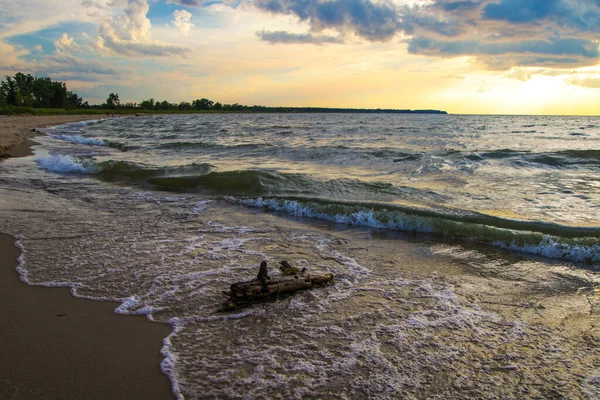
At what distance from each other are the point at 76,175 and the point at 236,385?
14.2 metres

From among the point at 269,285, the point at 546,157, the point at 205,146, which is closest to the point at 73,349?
the point at 269,285

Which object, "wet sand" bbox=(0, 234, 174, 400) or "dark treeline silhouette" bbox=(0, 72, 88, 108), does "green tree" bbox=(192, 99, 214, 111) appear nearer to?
"dark treeline silhouette" bbox=(0, 72, 88, 108)

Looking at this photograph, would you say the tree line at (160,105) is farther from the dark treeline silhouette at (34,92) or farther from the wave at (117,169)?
the wave at (117,169)

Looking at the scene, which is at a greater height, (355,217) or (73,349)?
(355,217)

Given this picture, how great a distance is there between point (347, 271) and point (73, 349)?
359cm

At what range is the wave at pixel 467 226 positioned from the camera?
22.1ft

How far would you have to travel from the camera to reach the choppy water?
3395mm

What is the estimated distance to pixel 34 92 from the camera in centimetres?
10625

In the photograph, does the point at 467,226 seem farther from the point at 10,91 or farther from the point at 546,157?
the point at 10,91

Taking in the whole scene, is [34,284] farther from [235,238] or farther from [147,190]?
[147,190]

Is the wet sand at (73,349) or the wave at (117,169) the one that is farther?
the wave at (117,169)

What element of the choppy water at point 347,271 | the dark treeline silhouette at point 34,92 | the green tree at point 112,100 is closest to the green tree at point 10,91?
the dark treeline silhouette at point 34,92

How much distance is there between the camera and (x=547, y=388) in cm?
322

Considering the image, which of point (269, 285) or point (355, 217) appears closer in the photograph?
point (269, 285)
